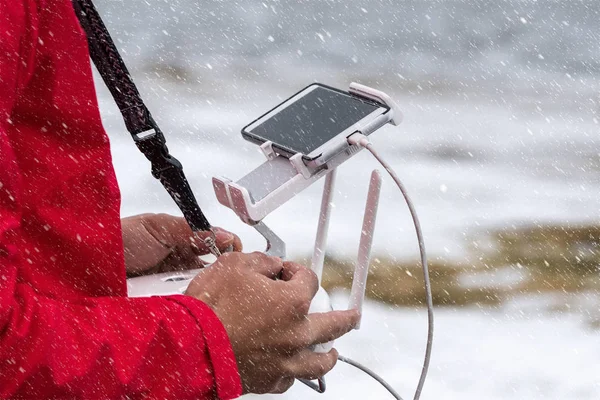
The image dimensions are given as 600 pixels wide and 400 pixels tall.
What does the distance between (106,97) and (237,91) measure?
0.60 meters

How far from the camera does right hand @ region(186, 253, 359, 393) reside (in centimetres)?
131

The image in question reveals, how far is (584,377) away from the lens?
256 cm

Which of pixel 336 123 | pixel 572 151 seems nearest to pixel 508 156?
pixel 572 151

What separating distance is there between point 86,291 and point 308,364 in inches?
12.4

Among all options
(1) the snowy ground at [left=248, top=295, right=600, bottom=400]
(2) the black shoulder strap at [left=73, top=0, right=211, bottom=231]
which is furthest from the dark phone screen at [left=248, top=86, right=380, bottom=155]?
(1) the snowy ground at [left=248, top=295, right=600, bottom=400]

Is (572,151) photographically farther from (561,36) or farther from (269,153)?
(269,153)

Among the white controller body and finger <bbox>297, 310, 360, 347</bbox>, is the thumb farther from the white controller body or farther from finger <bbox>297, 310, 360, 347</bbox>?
finger <bbox>297, 310, 360, 347</bbox>

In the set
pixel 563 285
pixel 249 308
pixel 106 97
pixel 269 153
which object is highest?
pixel 269 153

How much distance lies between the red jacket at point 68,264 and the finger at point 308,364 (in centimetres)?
9

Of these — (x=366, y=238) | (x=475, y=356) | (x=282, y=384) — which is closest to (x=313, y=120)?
(x=366, y=238)

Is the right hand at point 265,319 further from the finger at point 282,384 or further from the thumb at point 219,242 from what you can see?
the thumb at point 219,242

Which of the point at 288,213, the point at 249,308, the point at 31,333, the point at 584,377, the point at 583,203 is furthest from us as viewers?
the point at 583,203

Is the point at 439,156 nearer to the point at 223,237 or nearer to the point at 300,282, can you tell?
the point at 223,237

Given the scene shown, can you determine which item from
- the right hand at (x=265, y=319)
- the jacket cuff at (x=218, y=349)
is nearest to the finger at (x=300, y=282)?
the right hand at (x=265, y=319)
